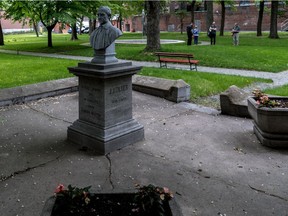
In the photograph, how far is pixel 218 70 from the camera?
1445 centimetres

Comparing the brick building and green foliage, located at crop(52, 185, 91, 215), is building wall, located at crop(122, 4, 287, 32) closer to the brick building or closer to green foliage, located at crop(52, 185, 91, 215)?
the brick building

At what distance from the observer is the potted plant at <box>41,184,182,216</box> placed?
3102mm

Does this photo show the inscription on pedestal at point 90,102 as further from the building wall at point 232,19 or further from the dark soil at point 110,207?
the building wall at point 232,19

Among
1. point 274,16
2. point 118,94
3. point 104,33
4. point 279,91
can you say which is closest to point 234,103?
point 279,91

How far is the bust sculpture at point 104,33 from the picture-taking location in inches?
213

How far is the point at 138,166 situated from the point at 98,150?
836 mm

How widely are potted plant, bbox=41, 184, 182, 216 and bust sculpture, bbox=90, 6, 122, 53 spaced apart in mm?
2724

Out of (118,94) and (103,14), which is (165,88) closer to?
(118,94)

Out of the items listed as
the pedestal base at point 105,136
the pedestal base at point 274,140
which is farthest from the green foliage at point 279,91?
the pedestal base at point 105,136

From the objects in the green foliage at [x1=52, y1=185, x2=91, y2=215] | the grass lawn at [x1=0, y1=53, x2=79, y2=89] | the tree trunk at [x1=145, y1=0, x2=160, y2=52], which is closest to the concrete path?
the green foliage at [x1=52, y1=185, x2=91, y2=215]

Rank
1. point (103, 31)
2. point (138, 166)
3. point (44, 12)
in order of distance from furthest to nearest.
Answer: point (44, 12) → point (103, 31) → point (138, 166)

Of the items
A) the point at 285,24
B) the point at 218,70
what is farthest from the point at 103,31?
the point at 285,24

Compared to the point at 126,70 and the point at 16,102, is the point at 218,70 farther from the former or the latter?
the point at 126,70

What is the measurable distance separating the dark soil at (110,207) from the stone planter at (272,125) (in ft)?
10.8
